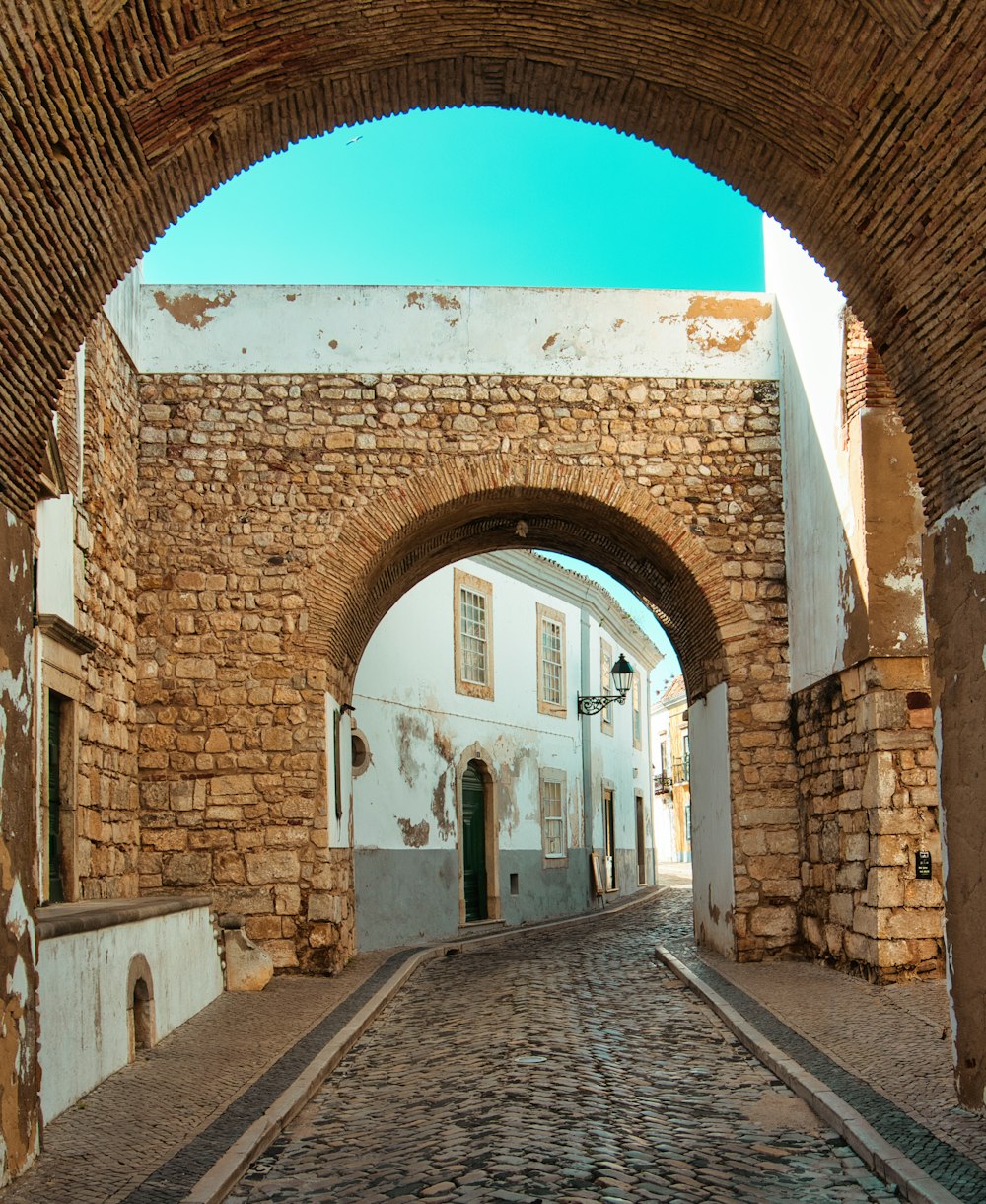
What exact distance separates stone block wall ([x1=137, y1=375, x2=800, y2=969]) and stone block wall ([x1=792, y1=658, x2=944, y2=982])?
144cm

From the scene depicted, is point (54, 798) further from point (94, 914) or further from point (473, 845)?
point (473, 845)

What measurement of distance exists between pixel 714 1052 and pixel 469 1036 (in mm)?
1367

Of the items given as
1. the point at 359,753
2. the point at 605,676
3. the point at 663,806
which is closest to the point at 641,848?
the point at 605,676

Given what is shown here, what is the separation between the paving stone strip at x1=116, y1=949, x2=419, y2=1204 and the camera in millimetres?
4449

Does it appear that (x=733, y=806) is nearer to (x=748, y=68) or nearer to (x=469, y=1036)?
(x=469, y=1036)

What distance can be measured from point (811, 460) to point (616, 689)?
8615 mm

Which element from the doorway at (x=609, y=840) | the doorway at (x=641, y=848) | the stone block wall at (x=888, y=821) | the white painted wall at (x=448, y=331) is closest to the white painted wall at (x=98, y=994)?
the stone block wall at (x=888, y=821)

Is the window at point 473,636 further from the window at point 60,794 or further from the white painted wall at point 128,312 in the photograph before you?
the window at point 60,794

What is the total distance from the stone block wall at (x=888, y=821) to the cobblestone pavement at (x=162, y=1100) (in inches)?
141

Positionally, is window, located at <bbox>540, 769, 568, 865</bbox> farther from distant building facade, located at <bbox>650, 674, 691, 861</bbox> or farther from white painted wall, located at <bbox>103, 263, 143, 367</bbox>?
distant building facade, located at <bbox>650, 674, 691, 861</bbox>

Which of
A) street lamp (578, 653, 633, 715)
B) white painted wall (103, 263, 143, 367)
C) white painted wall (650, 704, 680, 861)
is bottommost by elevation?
white painted wall (650, 704, 680, 861)

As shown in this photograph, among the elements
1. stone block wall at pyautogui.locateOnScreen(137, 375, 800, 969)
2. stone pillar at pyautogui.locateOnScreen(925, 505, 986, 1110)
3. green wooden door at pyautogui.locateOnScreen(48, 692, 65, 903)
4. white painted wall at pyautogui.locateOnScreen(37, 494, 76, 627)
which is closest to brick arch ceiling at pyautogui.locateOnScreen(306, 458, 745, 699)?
stone block wall at pyautogui.locateOnScreen(137, 375, 800, 969)

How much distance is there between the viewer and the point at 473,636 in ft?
61.2

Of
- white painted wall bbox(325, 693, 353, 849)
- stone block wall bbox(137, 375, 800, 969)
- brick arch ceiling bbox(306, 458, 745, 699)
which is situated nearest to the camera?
stone block wall bbox(137, 375, 800, 969)
